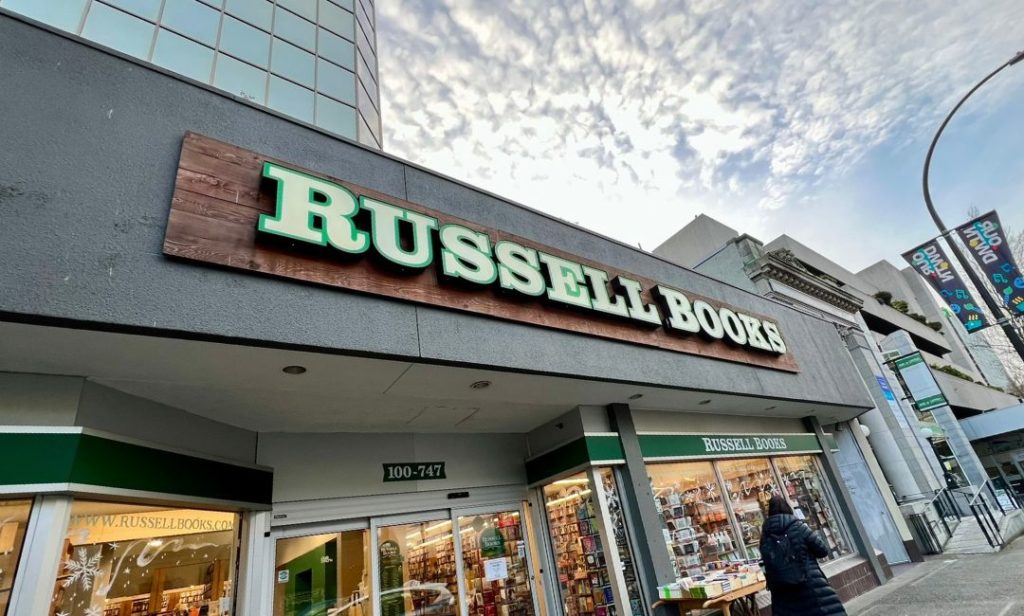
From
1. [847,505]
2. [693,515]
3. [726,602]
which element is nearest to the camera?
[726,602]

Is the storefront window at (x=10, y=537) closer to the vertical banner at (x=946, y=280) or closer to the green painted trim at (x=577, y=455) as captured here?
the green painted trim at (x=577, y=455)

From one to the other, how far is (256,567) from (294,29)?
12210 millimetres

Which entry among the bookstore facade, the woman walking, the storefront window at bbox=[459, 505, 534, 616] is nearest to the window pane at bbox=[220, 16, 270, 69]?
the bookstore facade

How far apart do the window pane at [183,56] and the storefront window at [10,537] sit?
9122 millimetres

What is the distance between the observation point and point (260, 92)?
10.9m

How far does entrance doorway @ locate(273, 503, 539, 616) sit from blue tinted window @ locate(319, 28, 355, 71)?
11545mm

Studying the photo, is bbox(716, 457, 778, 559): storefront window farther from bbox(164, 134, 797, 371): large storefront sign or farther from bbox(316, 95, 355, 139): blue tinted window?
bbox(316, 95, 355, 139): blue tinted window

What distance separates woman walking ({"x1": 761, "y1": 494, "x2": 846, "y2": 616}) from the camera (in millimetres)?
5086

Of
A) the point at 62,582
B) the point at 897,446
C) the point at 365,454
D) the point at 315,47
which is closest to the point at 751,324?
the point at 365,454

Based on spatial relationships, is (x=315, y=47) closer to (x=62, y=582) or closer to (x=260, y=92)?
(x=260, y=92)

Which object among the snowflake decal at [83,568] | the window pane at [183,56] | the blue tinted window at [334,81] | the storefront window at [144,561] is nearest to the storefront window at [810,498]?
the storefront window at [144,561]

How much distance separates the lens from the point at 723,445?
30.1ft

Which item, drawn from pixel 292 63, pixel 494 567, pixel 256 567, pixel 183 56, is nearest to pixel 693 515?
pixel 494 567

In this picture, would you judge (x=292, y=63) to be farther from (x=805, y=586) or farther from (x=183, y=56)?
(x=805, y=586)
